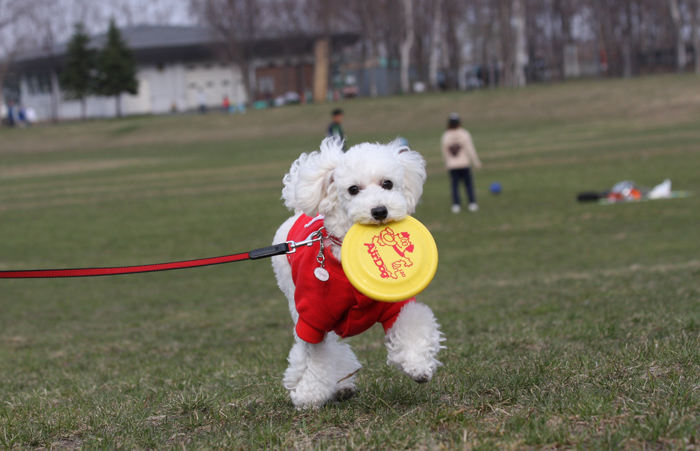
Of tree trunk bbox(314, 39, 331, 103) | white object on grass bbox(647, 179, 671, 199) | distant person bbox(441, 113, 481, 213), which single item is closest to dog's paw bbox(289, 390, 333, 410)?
distant person bbox(441, 113, 481, 213)

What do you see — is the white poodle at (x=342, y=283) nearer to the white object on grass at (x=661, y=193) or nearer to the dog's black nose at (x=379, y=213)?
the dog's black nose at (x=379, y=213)

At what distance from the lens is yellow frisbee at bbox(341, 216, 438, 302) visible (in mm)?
3840

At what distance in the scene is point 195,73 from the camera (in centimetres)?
7762

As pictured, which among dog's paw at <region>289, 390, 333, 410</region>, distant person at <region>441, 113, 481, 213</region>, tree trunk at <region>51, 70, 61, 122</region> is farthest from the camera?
tree trunk at <region>51, 70, 61, 122</region>

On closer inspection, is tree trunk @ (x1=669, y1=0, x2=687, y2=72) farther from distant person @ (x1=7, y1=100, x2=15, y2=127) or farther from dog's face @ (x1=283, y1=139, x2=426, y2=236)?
dog's face @ (x1=283, y1=139, x2=426, y2=236)

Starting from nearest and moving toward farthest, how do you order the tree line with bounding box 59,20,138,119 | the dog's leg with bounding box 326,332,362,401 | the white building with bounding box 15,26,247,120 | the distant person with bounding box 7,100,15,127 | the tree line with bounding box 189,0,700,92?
the dog's leg with bounding box 326,332,362,401, the tree line with bounding box 59,20,138,119, the distant person with bounding box 7,100,15,127, the tree line with bounding box 189,0,700,92, the white building with bounding box 15,26,247,120

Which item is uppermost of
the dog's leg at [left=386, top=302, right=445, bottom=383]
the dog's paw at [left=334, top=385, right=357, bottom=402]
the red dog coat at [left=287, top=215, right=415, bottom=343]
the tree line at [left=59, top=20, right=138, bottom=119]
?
the tree line at [left=59, top=20, right=138, bottom=119]

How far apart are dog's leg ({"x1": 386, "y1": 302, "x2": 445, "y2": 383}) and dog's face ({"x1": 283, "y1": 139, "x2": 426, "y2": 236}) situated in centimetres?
56

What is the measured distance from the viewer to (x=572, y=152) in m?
29.2

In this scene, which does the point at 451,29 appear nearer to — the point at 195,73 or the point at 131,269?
the point at 195,73

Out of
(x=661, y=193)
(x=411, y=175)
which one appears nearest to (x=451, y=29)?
(x=661, y=193)

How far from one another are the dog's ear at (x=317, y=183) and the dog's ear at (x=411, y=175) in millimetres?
345

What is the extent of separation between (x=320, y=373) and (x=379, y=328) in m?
4.71

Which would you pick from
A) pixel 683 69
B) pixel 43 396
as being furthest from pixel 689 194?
pixel 683 69
